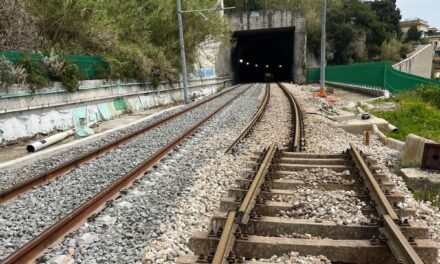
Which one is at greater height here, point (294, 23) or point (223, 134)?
point (294, 23)

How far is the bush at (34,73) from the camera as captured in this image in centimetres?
1338

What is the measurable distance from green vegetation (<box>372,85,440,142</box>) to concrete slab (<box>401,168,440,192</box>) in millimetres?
4119

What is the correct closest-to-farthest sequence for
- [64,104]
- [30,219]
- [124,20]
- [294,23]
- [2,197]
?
1. [30,219]
2. [2,197]
3. [64,104]
4. [124,20]
5. [294,23]

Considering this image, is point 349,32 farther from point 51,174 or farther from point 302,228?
point 302,228

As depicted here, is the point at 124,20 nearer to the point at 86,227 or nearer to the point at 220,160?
the point at 220,160

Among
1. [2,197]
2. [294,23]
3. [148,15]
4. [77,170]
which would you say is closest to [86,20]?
[148,15]

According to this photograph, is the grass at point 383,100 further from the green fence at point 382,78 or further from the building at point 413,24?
the building at point 413,24

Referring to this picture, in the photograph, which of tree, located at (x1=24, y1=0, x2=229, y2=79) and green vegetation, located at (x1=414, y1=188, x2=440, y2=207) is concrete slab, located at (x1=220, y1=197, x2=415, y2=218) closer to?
green vegetation, located at (x1=414, y1=188, x2=440, y2=207)

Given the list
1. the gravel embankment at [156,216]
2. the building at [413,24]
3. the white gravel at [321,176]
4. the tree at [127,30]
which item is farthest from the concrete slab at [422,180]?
the building at [413,24]

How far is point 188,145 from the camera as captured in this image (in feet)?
33.5

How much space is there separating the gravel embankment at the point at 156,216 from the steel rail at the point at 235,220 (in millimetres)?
725

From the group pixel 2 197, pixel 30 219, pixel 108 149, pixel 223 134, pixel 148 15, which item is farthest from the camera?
pixel 148 15

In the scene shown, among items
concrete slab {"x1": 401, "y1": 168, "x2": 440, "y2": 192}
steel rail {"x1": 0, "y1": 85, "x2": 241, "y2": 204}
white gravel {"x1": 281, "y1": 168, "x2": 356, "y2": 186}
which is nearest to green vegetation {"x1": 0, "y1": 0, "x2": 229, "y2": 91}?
steel rail {"x1": 0, "y1": 85, "x2": 241, "y2": 204}

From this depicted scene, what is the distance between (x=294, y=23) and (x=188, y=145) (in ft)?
136
